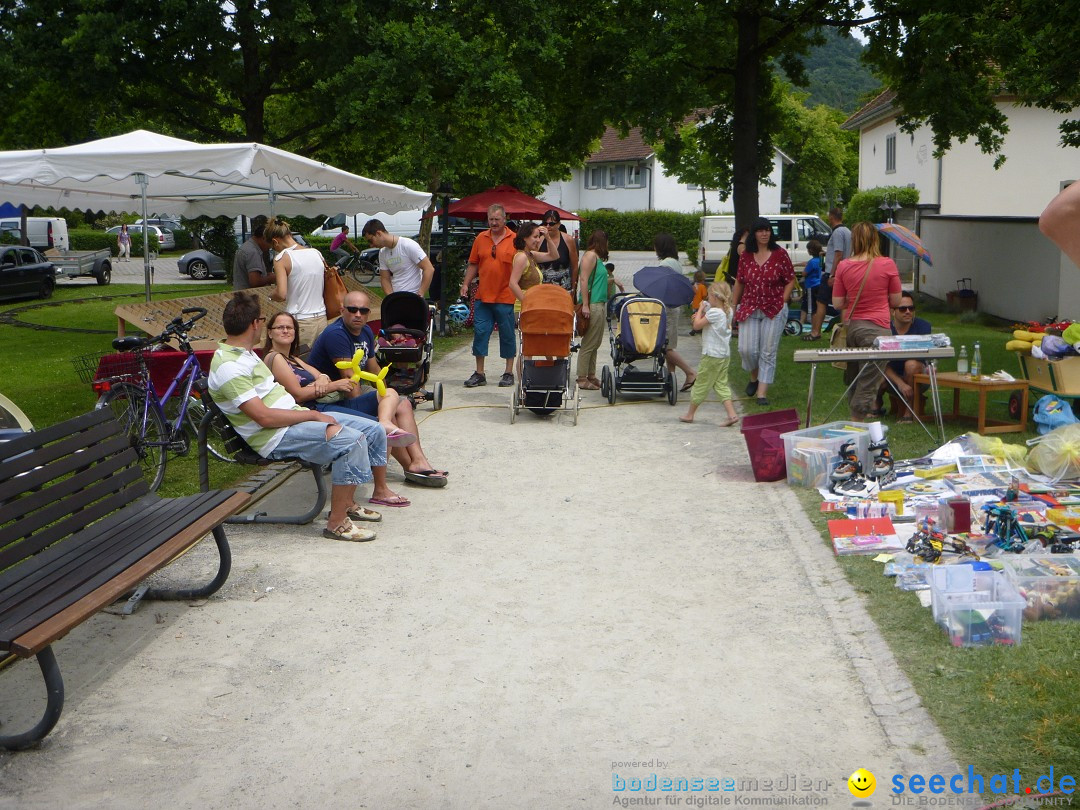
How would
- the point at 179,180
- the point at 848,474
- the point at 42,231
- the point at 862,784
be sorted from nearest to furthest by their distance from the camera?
the point at 862,784, the point at 848,474, the point at 179,180, the point at 42,231

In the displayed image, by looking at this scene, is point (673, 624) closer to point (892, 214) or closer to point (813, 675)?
point (813, 675)

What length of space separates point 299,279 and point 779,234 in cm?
2244

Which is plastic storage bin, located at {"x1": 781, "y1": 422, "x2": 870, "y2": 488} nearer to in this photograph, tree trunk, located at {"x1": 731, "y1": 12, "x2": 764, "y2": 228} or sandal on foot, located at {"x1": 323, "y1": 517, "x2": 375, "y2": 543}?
sandal on foot, located at {"x1": 323, "y1": 517, "x2": 375, "y2": 543}

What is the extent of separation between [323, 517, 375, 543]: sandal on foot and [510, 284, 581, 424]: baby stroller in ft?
13.6

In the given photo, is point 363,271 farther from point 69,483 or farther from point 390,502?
point 69,483

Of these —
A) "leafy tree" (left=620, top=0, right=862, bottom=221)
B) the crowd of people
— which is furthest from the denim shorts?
"leafy tree" (left=620, top=0, right=862, bottom=221)

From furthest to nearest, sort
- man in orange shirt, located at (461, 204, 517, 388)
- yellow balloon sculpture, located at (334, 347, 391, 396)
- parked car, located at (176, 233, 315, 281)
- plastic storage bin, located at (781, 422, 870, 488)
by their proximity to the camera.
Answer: parked car, located at (176, 233, 315, 281)
man in orange shirt, located at (461, 204, 517, 388)
plastic storage bin, located at (781, 422, 870, 488)
yellow balloon sculpture, located at (334, 347, 391, 396)

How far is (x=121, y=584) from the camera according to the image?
473 cm

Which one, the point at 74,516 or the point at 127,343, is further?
the point at 127,343

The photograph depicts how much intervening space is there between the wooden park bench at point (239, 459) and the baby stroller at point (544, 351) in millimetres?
3826

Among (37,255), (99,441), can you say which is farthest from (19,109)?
(99,441)

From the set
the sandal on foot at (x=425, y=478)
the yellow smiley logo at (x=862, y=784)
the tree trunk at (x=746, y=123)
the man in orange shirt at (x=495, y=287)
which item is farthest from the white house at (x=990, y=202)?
the yellow smiley logo at (x=862, y=784)

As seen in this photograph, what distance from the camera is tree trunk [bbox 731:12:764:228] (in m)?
21.5

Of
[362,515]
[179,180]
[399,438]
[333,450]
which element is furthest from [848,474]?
[179,180]
